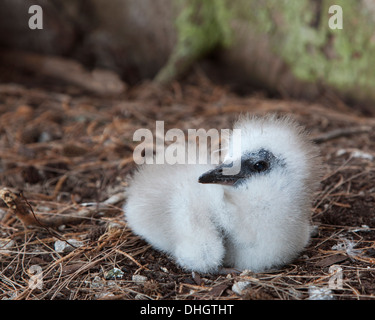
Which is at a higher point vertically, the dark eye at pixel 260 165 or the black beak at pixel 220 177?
the dark eye at pixel 260 165

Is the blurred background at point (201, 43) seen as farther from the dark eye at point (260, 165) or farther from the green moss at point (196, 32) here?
the dark eye at point (260, 165)

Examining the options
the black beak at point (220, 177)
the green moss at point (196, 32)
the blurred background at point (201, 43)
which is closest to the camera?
the black beak at point (220, 177)

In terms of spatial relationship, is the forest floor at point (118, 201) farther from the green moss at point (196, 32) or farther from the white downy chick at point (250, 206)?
the green moss at point (196, 32)

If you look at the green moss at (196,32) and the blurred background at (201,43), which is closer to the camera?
the blurred background at (201,43)

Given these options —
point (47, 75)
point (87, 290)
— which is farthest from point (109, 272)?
point (47, 75)

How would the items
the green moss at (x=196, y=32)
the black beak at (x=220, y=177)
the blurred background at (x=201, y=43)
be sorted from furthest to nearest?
the green moss at (x=196, y=32), the blurred background at (x=201, y=43), the black beak at (x=220, y=177)

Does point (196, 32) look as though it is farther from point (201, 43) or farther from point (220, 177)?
point (220, 177)

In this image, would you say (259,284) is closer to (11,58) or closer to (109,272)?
(109,272)

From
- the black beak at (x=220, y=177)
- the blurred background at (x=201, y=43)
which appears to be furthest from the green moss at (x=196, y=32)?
the black beak at (x=220, y=177)

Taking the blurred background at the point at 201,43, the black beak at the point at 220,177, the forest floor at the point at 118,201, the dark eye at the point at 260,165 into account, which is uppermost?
the blurred background at the point at 201,43
